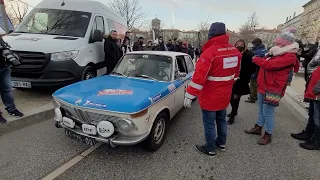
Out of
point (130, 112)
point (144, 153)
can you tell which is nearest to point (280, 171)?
point (144, 153)

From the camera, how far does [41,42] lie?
5578mm

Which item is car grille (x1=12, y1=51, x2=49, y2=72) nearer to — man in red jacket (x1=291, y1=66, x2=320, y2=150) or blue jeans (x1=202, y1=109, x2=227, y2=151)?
blue jeans (x1=202, y1=109, x2=227, y2=151)

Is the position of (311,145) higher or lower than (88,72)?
lower

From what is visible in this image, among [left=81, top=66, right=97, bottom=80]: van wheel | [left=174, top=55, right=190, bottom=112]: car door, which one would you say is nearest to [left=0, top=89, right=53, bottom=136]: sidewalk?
[left=81, top=66, right=97, bottom=80]: van wheel

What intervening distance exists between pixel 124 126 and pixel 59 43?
374 centimetres

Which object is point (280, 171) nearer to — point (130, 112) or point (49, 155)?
point (130, 112)

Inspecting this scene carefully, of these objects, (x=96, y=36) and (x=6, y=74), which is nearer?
(x=6, y=74)

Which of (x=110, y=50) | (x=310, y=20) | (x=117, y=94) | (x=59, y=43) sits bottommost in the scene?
(x=117, y=94)

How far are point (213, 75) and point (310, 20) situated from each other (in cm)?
10648

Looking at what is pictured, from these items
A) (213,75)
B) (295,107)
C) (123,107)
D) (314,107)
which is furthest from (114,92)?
(295,107)

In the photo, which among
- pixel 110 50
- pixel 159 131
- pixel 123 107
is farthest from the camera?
pixel 110 50

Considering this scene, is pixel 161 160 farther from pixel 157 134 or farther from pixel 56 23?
pixel 56 23

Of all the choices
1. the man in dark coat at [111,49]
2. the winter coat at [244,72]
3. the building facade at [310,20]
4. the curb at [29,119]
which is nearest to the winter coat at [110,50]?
the man in dark coat at [111,49]

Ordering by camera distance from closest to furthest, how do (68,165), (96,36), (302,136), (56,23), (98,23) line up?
(68,165) → (302,136) → (96,36) → (56,23) → (98,23)
